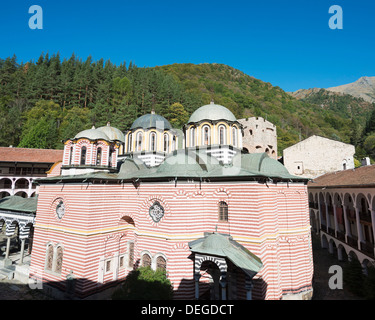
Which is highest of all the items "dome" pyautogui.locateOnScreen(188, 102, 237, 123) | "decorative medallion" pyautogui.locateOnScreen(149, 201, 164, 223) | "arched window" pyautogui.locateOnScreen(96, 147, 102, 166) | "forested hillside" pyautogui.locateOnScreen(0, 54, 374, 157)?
"forested hillside" pyautogui.locateOnScreen(0, 54, 374, 157)

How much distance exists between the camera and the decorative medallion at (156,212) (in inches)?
445

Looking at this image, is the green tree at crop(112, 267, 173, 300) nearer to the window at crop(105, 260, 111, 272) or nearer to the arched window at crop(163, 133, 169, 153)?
the window at crop(105, 260, 111, 272)

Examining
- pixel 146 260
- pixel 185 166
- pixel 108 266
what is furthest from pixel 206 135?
pixel 108 266

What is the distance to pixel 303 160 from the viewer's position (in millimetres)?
27344

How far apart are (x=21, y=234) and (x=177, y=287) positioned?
11488mm

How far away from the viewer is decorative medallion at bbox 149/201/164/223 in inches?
445

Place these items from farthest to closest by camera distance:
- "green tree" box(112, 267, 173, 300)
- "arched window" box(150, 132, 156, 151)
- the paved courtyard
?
"arched window" box(150, 132, 156, 151) → the paved courtyard → "green tree" box(112, 267, 173, 300)

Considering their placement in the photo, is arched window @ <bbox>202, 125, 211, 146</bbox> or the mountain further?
the mountain

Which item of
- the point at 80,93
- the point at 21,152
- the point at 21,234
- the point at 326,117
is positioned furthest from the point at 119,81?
the point at 326,117

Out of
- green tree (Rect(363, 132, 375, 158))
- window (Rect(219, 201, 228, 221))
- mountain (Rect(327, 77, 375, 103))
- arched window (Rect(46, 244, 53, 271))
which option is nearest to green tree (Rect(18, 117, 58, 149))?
arched window (Rect(46, 244, 53, 271))

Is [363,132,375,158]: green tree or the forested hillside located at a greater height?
the forested hillside

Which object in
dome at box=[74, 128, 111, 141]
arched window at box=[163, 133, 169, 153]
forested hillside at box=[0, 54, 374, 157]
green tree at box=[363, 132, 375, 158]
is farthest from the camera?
green tree at box=[363, 132, 375, 158]

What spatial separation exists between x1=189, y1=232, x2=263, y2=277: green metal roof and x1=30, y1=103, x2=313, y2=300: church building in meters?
0.05

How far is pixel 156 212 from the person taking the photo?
1148 cm
